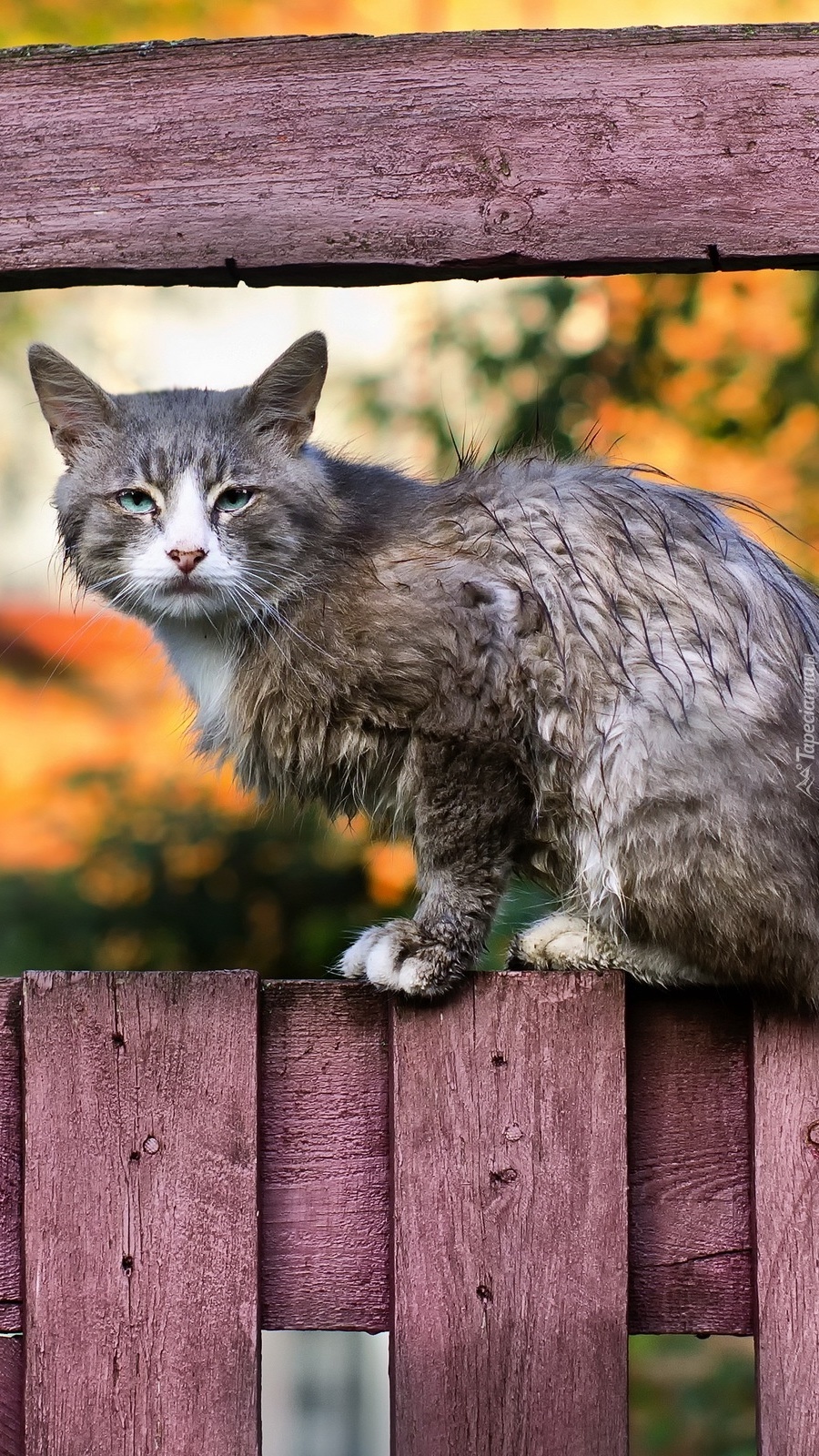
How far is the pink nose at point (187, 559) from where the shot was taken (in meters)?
2.17

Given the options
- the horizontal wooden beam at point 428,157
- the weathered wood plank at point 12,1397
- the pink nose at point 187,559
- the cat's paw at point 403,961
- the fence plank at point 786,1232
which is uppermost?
the horizontal wooden beam at point 428,157

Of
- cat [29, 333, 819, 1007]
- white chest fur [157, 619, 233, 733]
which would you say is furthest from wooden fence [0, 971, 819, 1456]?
white chest fur [157, 619, 233, 733]

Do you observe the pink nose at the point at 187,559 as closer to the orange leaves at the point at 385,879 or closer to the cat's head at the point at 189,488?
the cat's head at the point at 189,488

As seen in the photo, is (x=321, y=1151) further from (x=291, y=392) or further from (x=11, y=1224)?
(x=291, y=392)

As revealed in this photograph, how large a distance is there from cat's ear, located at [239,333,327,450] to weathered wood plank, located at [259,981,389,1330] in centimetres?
102

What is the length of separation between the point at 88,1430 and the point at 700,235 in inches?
59.5

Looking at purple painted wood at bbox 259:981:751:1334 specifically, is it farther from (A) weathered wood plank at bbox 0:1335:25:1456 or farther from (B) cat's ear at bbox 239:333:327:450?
(B) cat's ear at bbox 239:333:327:450

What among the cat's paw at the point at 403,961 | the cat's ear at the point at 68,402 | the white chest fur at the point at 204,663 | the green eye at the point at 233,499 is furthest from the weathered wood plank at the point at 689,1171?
the cat's ear at the point at 68,402

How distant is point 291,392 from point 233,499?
202 mm

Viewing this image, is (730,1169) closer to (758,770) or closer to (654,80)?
(758,770)

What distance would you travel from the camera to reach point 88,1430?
5.39 feet

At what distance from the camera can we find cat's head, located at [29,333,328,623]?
220 cm

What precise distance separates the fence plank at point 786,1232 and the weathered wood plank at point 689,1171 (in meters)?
0.04

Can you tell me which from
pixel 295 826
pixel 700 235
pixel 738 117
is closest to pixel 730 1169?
pixel 700 235
